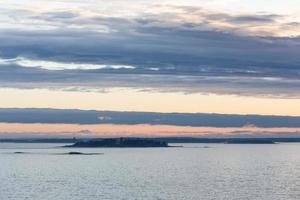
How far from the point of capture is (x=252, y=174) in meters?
136

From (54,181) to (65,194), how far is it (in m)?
24.6

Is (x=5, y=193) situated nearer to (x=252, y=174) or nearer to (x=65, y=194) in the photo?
(x=65, y=194)

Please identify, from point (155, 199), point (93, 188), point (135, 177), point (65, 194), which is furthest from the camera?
point (135, 177)

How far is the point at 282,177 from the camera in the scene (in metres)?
127

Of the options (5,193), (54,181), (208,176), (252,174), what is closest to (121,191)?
(5,193)

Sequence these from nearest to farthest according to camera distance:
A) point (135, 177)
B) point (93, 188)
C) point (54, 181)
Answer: point (93, 188) < point (54, 181) < point (135, 177)

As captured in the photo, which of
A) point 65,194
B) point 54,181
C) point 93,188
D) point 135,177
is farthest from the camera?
point 135,177

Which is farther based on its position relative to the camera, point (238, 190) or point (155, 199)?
point (238, 190)

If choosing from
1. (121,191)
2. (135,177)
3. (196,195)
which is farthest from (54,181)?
(196,195)

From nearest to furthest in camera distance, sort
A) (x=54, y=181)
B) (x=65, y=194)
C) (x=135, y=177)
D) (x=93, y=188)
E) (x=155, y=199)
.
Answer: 1. (x=155, y=199)
2. (x=65, y=194)
3. (x=93, y=188)
4. (x=54, y=181)
5. (x=135, y=177)

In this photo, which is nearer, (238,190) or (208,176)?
(238,190)

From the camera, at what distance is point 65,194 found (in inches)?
3821

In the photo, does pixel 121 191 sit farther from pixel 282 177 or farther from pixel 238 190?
pixel 282 177

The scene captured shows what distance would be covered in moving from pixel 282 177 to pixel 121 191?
39071mm
